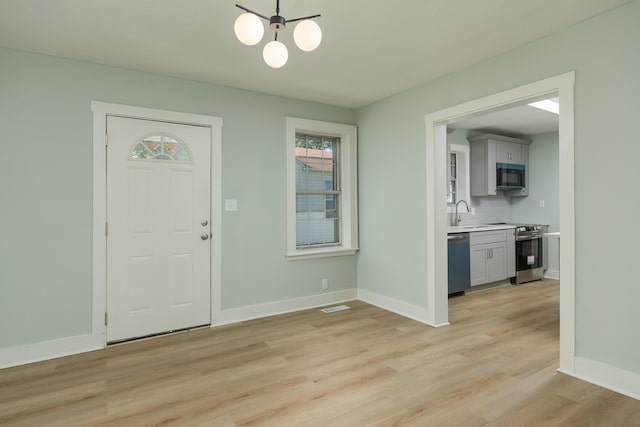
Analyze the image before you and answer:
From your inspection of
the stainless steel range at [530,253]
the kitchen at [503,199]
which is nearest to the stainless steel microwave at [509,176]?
the kitchen at [503,199]

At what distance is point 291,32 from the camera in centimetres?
262

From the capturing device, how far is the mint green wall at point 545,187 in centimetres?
596

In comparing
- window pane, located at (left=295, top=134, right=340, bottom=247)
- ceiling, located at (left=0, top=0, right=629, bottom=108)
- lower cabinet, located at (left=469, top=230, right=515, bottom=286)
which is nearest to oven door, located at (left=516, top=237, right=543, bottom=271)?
lower cabinet, located at (left=469, top=230, right=515, bottom=286)

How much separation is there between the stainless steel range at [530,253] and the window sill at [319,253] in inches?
113

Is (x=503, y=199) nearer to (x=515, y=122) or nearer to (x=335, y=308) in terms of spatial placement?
(x=515, y=122)

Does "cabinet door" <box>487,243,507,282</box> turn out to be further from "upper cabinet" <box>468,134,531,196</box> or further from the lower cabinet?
"upper cabinet" <box>468,134,531,196</box>

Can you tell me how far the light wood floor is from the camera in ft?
6.84

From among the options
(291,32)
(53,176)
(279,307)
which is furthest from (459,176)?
(53,176)

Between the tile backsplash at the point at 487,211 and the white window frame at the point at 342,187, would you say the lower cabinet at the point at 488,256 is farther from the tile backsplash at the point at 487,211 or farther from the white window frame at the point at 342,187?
the white window frame at the point at 342,187

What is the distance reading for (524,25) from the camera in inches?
98.5

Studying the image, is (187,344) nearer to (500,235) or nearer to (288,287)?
(288,287)

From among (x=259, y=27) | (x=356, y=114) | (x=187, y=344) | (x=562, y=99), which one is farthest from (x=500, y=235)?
(x=259, y=27)

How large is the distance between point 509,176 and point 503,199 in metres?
0.65

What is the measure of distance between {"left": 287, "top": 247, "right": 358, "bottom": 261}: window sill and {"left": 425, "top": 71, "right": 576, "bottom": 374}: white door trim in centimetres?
120
